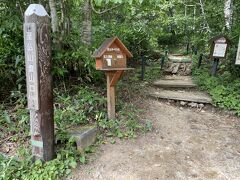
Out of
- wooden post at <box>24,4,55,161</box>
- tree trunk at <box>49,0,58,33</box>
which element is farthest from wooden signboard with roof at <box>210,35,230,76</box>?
wooden post at <box>24,4,55,161</box>

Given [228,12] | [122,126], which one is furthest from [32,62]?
[228,12]

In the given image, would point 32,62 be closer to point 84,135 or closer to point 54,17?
point 84,135

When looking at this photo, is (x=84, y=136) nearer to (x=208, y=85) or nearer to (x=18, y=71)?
(x=18, y=71)

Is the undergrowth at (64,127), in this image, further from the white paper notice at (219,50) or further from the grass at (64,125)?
the white paper notice at (219,50)

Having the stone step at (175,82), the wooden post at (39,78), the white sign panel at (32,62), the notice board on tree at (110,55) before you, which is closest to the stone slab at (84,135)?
the wooden post at (39,78)

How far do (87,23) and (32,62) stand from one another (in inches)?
110

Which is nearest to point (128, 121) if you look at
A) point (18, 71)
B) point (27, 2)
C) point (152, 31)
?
point (18, 71)

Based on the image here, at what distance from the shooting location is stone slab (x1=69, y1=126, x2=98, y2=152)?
10.6 feet

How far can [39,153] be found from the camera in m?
2.88

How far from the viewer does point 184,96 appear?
5.70 meters

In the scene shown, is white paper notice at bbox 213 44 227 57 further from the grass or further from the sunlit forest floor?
the grass

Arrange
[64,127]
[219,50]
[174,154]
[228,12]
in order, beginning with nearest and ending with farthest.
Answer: [174,154] → [64,127] → [219,50] → [228,12]

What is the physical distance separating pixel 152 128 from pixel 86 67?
5.92ft

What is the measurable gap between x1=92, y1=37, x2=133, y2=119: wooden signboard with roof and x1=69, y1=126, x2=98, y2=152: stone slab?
0.60m
